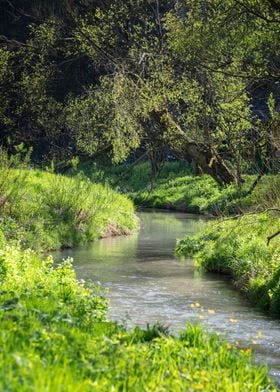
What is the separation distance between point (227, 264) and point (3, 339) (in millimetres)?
13946

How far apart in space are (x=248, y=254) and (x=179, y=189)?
2516 cm

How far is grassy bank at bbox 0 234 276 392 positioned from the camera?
6.41 metres

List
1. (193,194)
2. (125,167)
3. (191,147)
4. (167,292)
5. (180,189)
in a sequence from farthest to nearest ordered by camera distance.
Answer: (125,167) < (180,189) < (193,194) < (191,147) < (167,292)

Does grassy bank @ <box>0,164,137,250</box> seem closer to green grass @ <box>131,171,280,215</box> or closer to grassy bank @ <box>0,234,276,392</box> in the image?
green grass @ <box>131,171,280,215</box>

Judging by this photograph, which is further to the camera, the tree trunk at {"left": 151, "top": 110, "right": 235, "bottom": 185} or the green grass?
the tree trunk at {"left": 151, "top": 110, "right": 235, "bottom": 185}

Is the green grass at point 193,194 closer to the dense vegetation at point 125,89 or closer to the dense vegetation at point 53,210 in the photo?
the dense vegetation at point 125,89

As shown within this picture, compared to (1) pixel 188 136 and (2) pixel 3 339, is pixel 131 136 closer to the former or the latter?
(1) pixel 188 136

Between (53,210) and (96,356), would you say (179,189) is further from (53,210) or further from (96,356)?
(96,356)

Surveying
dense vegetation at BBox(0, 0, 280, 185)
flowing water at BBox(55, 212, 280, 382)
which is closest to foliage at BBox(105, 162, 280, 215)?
dense vegetation at BBox(0, 0, 280, 185)

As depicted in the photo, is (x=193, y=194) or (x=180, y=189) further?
(x=180, y=189)

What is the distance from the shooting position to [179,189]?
4481 cm

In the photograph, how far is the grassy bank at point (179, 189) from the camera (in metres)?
34.5

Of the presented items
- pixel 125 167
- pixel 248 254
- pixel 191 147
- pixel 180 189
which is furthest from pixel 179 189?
pixel 248 254

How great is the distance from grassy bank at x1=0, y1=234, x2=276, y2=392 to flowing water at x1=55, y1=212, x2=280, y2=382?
48.9 inches
